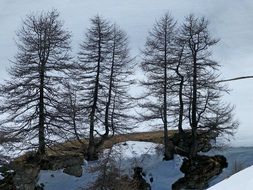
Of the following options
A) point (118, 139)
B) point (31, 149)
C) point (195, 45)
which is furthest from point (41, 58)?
point (195, 45)

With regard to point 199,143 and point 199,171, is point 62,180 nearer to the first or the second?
point 199,171

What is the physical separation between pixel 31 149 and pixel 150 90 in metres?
10.3

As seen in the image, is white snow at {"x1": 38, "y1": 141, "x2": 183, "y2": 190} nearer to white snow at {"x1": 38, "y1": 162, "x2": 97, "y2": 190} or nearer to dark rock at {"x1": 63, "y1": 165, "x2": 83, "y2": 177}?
white snow at {"x1": 38, "y1": 162, "x2": 97, "y2": 190}

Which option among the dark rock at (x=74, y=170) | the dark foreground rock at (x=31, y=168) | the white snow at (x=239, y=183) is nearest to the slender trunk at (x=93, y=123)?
the dark foreground rock at (x=31, y=168)

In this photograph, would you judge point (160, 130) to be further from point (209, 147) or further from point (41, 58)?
point (41, 58)

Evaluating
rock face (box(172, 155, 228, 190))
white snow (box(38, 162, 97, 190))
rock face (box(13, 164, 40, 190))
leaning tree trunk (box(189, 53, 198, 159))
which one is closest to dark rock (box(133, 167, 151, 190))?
rock face (box(172, 155, 228, 190))

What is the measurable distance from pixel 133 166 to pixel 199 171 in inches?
170

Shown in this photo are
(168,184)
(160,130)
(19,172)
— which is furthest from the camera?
(160,130)

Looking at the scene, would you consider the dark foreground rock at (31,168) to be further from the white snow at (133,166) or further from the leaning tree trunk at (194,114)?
the leaning tree trunk at (194,114)

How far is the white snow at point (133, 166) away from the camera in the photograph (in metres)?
34.2

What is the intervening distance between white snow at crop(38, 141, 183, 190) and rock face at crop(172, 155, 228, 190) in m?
0.53

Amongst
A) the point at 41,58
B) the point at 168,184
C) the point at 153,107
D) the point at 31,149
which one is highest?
the point at 41,58

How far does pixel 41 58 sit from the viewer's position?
36.0m

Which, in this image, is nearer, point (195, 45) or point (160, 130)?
point (195, 45)
